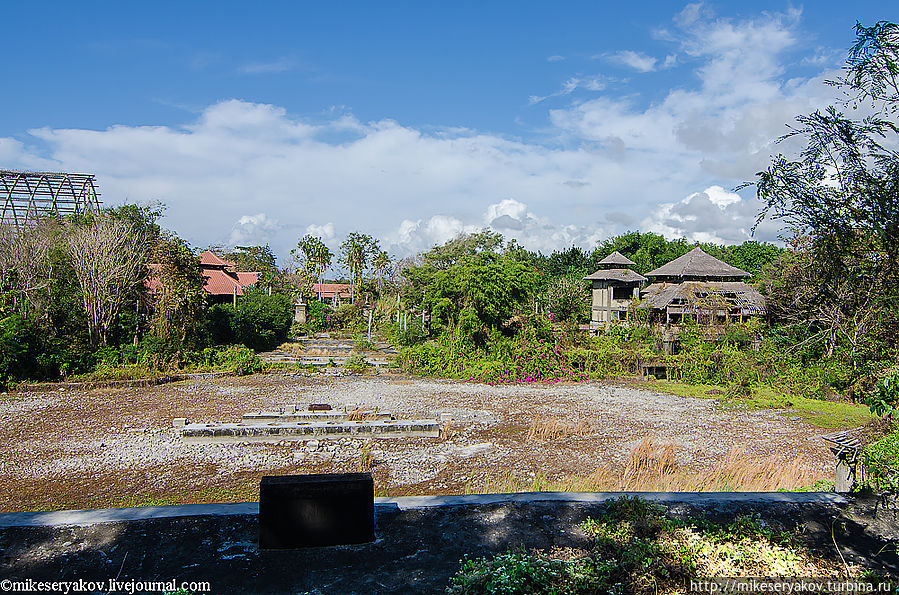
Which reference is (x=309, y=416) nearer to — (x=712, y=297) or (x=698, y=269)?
(x=712, y=297)

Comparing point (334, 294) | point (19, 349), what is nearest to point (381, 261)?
point (334, 294)

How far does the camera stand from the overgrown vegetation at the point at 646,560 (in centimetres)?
313

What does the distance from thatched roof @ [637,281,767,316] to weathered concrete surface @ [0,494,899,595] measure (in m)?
14.1

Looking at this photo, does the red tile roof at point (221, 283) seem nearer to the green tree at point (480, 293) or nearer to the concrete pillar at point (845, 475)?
the green tree at point (480, 293)

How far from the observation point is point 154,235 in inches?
661

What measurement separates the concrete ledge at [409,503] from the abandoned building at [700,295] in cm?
1316

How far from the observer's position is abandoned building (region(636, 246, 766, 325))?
1739cm

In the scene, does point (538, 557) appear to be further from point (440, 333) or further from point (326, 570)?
point (440, 333)

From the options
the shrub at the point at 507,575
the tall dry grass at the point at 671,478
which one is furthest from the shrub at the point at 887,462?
the tall dry grass at the point at 671,478

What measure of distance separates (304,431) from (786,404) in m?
9.70

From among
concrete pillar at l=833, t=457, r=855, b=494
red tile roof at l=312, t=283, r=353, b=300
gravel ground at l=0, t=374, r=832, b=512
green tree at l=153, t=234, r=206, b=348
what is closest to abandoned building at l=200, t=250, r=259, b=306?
red tile roof at l=312, t=283, r=353, b=300

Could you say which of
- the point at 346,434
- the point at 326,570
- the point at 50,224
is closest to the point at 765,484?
the point at 326,570

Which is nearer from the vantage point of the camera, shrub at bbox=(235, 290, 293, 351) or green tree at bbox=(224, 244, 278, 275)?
shrub at bbox=(235, 290, 293, 351)

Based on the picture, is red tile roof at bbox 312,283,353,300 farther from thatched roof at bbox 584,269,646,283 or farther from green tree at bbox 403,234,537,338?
green tree at bbox 403,234,537,338
